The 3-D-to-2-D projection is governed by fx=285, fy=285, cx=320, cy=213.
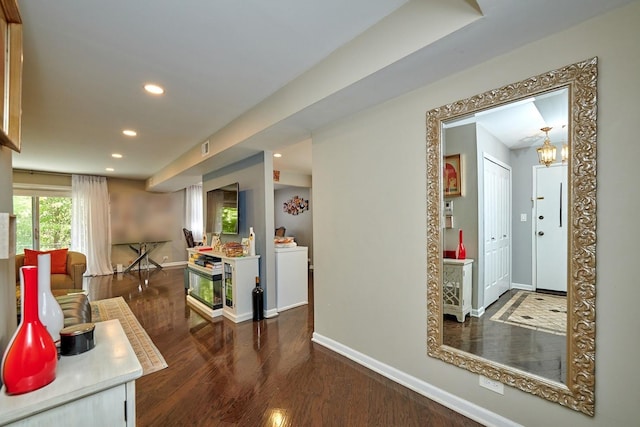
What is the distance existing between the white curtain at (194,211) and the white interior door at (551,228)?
8075 mm

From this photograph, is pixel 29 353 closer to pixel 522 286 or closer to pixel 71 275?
pixel 522 286

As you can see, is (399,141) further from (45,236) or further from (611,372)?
(45,236)

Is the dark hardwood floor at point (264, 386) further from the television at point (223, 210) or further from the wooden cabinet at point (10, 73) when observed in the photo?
the wooden cabinet at point (10, 73)

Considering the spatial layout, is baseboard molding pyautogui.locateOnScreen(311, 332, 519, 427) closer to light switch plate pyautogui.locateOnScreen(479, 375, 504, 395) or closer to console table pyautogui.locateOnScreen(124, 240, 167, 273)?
light switch plate pyautogui.locateOnScreen(479, 375, 504, 395)

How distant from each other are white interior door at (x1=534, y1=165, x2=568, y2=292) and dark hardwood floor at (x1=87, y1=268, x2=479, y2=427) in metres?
0.98

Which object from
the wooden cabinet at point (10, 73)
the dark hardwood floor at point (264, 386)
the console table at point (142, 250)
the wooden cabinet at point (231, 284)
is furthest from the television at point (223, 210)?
the console table at point (142, 250)

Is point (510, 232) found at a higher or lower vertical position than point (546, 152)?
lower

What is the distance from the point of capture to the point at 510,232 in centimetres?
173

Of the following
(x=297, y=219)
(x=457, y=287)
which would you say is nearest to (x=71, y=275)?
(x=297, y=219)

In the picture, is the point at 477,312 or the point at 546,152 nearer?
the point at 546,152

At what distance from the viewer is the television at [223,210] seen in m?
4.09

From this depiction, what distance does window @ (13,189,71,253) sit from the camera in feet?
19.7

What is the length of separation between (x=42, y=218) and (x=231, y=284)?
5679 mm

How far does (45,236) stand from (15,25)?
282 inches
